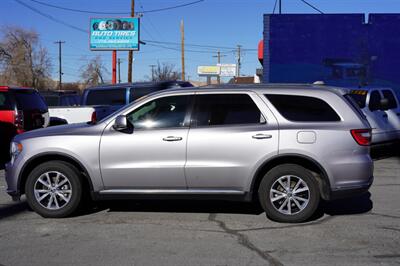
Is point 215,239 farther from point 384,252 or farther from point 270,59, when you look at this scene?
point 270,59

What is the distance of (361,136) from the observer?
603 cm

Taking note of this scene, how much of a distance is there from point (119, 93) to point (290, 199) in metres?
8.36

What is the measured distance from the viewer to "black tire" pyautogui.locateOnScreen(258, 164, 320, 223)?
20.0 feet

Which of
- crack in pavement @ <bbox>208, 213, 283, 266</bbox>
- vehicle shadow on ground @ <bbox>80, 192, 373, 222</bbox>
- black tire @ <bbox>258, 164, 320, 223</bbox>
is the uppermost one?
→ black tire @ <bbox>258, 164, 320, 223</bbox>

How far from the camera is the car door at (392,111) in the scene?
11.8 m

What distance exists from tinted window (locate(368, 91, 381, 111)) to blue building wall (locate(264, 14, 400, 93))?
7807 mm

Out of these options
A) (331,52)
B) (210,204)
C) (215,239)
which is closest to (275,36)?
(331,52)

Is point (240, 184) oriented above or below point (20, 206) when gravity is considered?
above

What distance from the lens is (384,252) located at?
199 inches

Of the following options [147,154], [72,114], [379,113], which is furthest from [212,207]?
[72,114]

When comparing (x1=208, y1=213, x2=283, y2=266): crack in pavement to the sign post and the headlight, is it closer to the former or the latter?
the headlight

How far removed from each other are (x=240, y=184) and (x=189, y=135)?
0.88 metres

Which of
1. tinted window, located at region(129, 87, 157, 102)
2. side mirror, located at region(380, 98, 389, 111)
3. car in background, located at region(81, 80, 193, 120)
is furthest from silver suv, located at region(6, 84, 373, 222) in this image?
tinted window, located at region(129, 87, 157, 102)

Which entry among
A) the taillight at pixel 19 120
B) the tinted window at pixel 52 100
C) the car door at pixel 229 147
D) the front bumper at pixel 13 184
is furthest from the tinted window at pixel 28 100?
the tinted window at pixel 52 100
